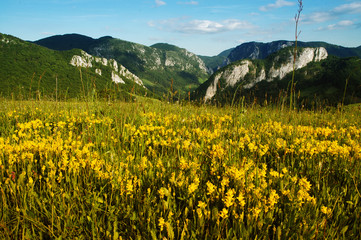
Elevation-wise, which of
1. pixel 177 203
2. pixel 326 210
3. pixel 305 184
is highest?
pixel 305 184

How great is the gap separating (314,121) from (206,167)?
5560 mm

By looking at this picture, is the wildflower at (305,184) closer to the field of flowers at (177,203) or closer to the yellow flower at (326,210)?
the field of flowers at (177,203)

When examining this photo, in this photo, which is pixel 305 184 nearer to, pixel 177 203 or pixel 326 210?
pixel 326 210

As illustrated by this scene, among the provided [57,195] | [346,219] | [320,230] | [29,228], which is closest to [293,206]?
[320,230]

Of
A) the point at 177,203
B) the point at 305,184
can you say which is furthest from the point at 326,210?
the point at 177,203

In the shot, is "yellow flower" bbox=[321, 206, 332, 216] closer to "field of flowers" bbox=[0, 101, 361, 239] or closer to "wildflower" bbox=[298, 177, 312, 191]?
"field of flowers" bbox=[0, 101, 361, 239]

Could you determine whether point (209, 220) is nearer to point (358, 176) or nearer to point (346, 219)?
point (346, 219)

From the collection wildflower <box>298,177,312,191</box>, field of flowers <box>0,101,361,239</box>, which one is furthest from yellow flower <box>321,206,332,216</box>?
wildflower <box>298,177,312,191</box>

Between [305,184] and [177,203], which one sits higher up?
[305,184]

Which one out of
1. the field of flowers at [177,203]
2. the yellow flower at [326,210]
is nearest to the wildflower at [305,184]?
the field of flowers at [177,203]

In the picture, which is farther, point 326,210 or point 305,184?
point 305,184

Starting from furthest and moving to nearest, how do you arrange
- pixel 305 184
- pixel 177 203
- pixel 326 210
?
pixel 177 203
pixel 305 184
pixel 326 210

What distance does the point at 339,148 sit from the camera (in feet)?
11.3

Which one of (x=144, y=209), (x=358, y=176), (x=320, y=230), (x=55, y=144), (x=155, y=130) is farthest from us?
(x=155, y=130)
